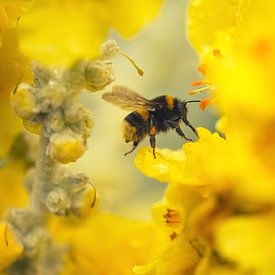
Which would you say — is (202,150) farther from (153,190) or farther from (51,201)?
(153,190)

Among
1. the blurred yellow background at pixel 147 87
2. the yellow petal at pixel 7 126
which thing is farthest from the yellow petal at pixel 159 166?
the blurred yellow background at pixel 147 87

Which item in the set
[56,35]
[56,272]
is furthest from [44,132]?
[56,272]

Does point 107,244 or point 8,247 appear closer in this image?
point 8,247

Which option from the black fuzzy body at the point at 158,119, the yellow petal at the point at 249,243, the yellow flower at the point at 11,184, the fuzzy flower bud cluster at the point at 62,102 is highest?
the black fuzzy body at the point at 158,119

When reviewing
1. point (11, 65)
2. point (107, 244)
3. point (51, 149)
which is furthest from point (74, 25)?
point (107, 244)

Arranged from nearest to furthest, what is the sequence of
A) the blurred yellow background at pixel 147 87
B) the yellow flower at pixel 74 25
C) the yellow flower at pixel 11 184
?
the yellow flower at pixel 74 25 < the yellow flower at pixel 11 184 < the blurred yellow background at pixel 147 87

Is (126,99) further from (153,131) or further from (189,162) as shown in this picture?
(189,162)

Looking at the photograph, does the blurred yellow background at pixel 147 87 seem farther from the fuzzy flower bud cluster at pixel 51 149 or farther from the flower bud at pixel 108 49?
the flower bud at pixel 108 49
